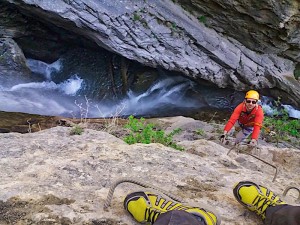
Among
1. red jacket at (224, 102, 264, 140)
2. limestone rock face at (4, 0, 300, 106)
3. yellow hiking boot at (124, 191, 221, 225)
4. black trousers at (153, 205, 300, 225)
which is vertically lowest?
yellow hiking boot at (124, 191, 221, 225)

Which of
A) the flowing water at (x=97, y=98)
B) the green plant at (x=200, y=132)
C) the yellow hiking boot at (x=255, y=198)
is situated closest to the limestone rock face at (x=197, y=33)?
the flowing water at (x=97, y=98)

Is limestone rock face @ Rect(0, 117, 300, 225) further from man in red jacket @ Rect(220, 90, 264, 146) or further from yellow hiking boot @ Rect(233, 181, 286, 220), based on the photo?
man in red jacket @ Rect(220, 90, 264, 146)

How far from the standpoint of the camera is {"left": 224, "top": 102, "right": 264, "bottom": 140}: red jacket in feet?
18.1

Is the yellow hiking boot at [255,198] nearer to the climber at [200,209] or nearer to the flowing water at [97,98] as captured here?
the climber at [200,209]

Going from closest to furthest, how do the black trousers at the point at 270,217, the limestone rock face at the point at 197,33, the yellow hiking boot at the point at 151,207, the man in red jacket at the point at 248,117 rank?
the black trousers at the point at 270,217
the yellow hiking boot at the point at 151,207
the man in red jacket at the point at 248,117
the limestone rock face at the point at 197,33

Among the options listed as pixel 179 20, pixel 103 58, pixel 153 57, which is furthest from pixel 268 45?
pixel 103 58

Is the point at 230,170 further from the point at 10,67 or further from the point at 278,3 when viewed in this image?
the point at 10,67

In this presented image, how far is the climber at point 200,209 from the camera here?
1.98 meters

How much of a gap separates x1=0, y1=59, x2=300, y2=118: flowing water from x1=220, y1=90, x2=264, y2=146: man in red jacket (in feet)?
14.6

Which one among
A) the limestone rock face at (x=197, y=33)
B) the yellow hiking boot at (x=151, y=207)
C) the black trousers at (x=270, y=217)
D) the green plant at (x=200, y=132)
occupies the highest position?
the limestone rock face at (x=197, y=33)

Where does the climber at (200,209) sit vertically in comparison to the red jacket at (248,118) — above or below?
below

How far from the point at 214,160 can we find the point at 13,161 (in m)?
2.15

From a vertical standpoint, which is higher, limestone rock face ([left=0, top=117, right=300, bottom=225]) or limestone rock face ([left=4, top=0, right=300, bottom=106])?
limestone rock face ([left=4, top=0, right=300, bottom=106])

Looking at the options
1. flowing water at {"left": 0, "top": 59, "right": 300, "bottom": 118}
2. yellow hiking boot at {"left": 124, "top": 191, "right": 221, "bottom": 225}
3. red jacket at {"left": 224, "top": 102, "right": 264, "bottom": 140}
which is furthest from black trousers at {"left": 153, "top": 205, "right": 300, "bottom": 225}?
flowing water at {"left": 0, "top": 59, "right": 300, "bottom": 118}
